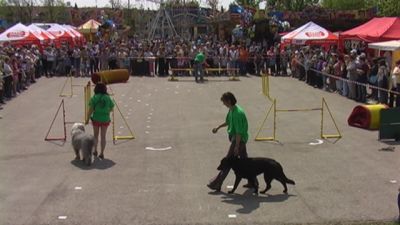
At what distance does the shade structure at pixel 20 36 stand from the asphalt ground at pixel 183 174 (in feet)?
38.4

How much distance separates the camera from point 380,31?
2456 cm

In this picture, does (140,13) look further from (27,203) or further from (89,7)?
(27,203)

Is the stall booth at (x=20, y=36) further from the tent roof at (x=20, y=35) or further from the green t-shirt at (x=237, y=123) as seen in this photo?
the green t-shirt at (x=237, y=123)

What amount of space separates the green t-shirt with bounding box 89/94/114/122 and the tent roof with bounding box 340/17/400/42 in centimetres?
1582

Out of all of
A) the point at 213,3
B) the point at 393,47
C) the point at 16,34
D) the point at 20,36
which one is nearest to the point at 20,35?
the point at 20,36

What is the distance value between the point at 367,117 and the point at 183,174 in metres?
6.91

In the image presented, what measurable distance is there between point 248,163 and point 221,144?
4.36 metres

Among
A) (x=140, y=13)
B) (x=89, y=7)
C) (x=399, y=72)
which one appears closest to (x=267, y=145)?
(x=399, y=72)

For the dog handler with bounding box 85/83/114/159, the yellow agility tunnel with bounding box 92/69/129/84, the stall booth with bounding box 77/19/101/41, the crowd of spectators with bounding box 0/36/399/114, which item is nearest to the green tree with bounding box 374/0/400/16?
the crowd of spectators with bounding box 0/36/399/114

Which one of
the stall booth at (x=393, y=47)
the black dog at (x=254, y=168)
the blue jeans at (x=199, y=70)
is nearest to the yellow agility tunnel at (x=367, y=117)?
the stall booth at (x=393, y=47)

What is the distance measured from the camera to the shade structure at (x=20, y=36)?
29.6 meters

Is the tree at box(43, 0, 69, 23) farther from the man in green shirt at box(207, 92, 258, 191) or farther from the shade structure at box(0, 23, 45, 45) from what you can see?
the man in green shirt at box(207, 92, 258, 191)

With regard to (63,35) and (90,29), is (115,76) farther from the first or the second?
(90,29)

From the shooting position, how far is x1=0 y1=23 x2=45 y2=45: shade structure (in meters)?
29.6
